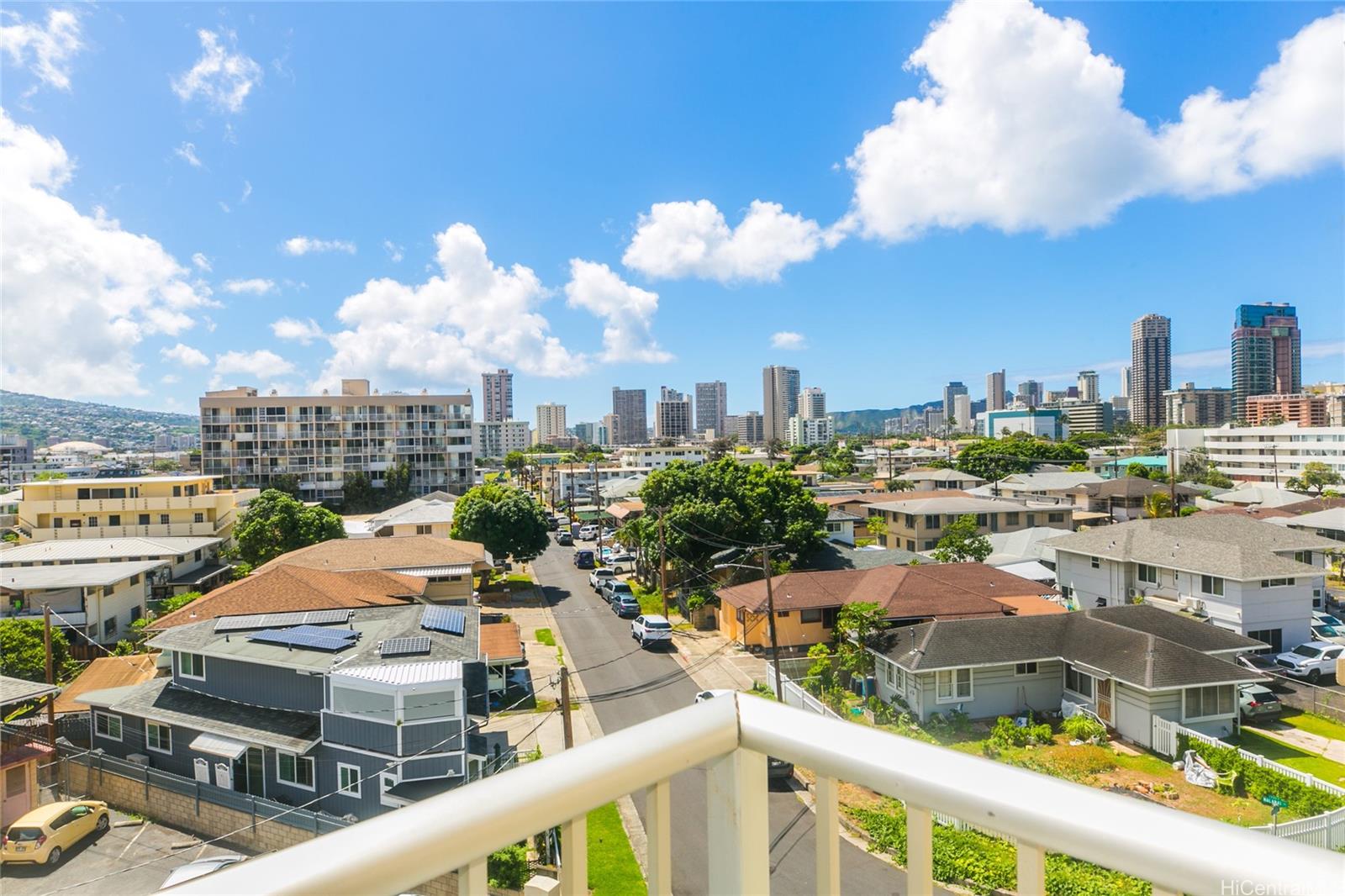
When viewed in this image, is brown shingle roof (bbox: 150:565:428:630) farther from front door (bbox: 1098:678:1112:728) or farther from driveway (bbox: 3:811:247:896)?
front door (bbox: 1098:678:1112:728)

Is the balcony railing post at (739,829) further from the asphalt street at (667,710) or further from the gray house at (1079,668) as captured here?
the gray house at (1079,668)

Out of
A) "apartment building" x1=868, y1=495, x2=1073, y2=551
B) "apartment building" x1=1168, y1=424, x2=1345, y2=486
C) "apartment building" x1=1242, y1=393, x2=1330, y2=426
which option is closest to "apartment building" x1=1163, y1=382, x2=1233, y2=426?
"apartment building" x1=1242, y1=393, x2=1330, y2=426

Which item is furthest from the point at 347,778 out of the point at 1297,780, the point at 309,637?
the point at 1297,780

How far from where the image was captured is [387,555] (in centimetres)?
2128

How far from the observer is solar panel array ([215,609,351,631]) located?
12.7 m

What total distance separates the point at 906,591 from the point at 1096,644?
4607mm

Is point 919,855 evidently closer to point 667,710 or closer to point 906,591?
point 667,710

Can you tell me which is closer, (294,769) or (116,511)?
(294,769)

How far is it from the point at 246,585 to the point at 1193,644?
20.6m

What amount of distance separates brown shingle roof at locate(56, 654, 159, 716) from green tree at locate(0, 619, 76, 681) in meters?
0.61

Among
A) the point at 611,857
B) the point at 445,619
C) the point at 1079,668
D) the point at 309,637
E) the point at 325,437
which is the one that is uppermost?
the point at 325,437

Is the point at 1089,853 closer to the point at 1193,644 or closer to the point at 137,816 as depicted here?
the point at 137,816

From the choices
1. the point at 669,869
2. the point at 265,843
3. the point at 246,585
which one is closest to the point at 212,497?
the point at 246,585

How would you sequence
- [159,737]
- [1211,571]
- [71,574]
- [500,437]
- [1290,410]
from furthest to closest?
1. [500,437]
2. [1290,410]
3. [71,574]
4. [1211,571]
5. [159,737]
